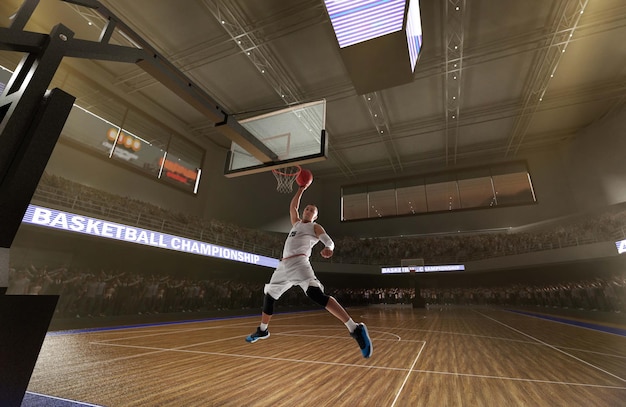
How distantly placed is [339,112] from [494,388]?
35.1ft

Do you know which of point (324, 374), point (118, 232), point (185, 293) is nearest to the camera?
point (324, 374)

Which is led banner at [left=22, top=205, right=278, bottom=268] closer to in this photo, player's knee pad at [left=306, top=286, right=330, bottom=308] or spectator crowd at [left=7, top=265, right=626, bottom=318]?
spectator crowd at [left=7, top=265, right=626, bottom=318]

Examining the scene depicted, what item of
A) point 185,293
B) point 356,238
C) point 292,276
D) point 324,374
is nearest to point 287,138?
point 292,276

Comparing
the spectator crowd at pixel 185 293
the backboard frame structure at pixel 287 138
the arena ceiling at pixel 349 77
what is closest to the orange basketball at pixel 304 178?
the backboard frame structure at pixel 287 138

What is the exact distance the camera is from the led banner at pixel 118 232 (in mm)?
5738

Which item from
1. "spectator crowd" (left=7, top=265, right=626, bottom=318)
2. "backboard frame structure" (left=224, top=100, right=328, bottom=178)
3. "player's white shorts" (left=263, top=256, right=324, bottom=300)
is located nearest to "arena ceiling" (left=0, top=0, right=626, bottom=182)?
"backboard frame structure" (left=224, top=100, right=328, bottom=178)

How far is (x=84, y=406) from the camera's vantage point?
5.24 feet

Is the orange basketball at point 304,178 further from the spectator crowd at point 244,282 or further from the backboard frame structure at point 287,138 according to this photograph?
the spectator crowd at point 244,282

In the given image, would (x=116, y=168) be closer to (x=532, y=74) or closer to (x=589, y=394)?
(x=589, y=394)

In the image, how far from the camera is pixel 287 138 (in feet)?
16.1

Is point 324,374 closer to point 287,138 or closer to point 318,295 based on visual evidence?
point 318,295

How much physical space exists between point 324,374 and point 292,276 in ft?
2.96

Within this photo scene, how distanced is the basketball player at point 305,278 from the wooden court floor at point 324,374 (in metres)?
0.35

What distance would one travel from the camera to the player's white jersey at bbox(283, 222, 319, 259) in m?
2.59
